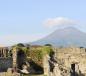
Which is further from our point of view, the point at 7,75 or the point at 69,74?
the point at 69,74

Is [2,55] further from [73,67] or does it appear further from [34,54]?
[73,67]

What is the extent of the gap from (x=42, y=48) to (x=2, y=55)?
5.61 m

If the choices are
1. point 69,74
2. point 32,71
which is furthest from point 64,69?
point 32,71

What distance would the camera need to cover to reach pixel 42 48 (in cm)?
5847

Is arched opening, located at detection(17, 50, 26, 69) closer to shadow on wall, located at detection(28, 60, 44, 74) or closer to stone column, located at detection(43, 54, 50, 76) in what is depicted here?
shadow on wall, located at detection(28, 60, 44, 74)

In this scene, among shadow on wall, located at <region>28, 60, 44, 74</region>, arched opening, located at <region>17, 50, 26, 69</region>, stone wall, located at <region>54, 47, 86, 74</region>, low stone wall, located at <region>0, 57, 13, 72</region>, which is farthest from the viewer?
stone wall, located at <region>54, 47, 86, 74</region>

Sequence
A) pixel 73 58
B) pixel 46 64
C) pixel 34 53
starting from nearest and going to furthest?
pixel 46 64 → pixel 73 58 → pixel 34 53

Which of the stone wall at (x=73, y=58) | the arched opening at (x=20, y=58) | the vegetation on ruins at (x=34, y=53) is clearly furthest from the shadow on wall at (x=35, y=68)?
the stone wall at (x=73, y=58)

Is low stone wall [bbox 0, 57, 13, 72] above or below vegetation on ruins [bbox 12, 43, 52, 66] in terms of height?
below

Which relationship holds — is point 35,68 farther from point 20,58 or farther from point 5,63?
point 5,63

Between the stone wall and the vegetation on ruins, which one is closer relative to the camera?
the stone wall

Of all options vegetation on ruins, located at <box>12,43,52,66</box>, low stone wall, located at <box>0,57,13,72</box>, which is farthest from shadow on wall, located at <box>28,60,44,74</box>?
low stone wall, located at <box>0,57,13,72</box>


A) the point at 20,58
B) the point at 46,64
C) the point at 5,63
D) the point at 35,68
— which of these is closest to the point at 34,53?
the point at 20,58

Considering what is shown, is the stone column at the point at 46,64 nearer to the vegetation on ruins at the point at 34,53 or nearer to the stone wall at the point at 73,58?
the vegetation on ruins at the point at 34,53
